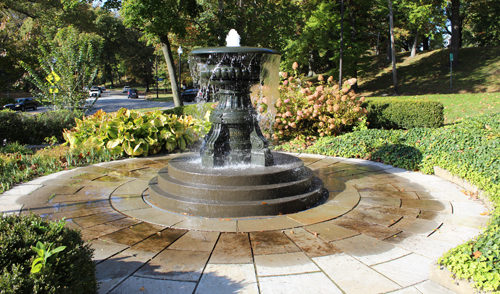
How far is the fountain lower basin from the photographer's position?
16.1 feet

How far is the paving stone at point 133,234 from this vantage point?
4.00 meters

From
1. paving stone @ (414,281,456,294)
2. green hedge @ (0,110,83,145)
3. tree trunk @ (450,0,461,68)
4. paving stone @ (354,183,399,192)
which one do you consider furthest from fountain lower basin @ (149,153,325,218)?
tree trunk @ (450,0,461,68)

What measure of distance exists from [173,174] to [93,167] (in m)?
3.12

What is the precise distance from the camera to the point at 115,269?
3322 millimetres

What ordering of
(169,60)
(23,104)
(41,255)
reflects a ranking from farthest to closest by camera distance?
(23,104), (169,60), (41,255)

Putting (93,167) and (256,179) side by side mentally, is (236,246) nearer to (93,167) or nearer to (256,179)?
(256,179)

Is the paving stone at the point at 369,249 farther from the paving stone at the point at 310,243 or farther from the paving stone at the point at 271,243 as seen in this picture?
the paving stone at the point at 271,243

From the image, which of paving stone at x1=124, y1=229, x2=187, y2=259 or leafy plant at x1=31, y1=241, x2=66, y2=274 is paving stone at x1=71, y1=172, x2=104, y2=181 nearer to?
paving stone at x1=124, y1=229, x2=187, y2=259

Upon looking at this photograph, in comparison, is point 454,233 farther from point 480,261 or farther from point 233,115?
point 233,115

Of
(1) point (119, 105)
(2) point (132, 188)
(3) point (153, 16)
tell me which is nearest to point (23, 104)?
(1) point (119, 105)

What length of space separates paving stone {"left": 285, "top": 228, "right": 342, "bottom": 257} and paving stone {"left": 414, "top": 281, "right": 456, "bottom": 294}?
35.3 inches

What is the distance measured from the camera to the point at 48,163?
7730 mm

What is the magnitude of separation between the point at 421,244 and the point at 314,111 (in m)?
6.78

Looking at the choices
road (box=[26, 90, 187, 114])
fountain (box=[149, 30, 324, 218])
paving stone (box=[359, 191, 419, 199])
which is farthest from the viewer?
road (box=[26, 90, 187, 114])
